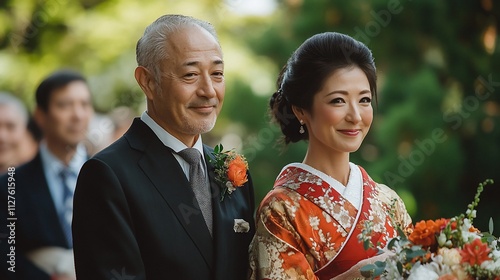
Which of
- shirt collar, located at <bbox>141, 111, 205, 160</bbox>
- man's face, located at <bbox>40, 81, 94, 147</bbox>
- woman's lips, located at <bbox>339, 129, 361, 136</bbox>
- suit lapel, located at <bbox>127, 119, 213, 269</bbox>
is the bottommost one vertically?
suit lapel, located at <bbox>127, 119, 213, 269</bbox>

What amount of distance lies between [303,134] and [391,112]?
142 inches

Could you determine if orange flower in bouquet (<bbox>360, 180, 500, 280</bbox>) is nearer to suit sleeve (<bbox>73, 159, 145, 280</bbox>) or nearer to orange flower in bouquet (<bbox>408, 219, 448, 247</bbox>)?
orange flower in bouquet (<bbox>408, 219, 448, 247</bbox>)

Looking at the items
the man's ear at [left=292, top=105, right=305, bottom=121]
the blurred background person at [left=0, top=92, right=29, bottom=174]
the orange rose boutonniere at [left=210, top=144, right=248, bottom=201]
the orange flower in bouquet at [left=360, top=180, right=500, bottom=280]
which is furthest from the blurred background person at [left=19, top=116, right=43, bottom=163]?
the orange flower in bouquet at [left=360, top=180, right=500, bottom=280]

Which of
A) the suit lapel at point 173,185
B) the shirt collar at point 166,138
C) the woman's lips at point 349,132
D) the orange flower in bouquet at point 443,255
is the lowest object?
the orange flower in bouquet at point 443,255

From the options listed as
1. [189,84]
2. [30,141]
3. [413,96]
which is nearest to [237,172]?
[189,84]

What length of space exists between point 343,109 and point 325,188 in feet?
1.09

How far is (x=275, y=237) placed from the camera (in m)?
2.92

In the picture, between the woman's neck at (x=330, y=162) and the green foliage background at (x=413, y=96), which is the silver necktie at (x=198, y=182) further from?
the green foliage background at (x=413, y=96)

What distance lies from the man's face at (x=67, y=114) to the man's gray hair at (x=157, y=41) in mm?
2026

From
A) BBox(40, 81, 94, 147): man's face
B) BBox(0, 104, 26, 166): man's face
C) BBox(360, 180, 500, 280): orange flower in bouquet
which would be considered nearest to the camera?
BBox(360, 180, 500, 280): orange flower in bouquet

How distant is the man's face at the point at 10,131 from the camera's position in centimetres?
541

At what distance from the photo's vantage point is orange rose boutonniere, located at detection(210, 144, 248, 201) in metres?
3.06

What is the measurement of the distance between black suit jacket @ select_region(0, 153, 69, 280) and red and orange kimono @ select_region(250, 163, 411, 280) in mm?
1868

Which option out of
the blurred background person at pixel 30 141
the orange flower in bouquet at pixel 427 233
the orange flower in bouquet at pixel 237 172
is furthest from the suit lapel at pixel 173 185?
the blurred background person at pixel 30 141
